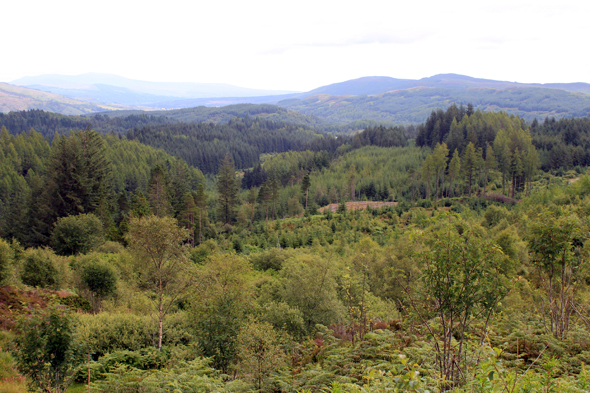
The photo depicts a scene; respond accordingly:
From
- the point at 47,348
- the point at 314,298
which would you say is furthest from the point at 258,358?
the point at 314,298

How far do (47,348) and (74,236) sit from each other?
28179mm

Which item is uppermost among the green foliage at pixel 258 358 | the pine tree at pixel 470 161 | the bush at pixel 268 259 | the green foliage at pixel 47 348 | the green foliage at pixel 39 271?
the pine tree at pixel 470 161

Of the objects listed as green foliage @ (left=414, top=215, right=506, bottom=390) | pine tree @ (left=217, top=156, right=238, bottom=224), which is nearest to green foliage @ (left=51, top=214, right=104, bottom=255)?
pine tree @ (left=217, top=156, right=238, bottom=224)

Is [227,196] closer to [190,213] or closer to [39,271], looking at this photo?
[190,213]

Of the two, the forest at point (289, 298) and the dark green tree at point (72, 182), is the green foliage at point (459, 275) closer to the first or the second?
the forest at point (289, 298)

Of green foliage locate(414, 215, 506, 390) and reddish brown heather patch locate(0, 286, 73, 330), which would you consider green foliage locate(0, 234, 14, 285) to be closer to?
reddish brown heather patch locate(0, 286, 73, 330)

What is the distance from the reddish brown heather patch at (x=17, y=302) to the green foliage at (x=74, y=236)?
15.3 metres

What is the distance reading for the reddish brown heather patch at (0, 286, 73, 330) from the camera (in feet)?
46.5

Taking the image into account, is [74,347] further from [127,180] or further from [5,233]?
[127,180]

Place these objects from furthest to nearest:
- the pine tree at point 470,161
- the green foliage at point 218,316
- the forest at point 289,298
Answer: the pine tree at point 470,161, the green foliage at point 218,316, the forest at point 289,298

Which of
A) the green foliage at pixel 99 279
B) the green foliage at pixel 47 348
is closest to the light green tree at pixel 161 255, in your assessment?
the green foliage at pixel 47 348

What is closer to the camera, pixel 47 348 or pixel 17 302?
pixel 47 348

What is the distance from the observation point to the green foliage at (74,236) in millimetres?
32156

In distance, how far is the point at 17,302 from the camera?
1606cm
